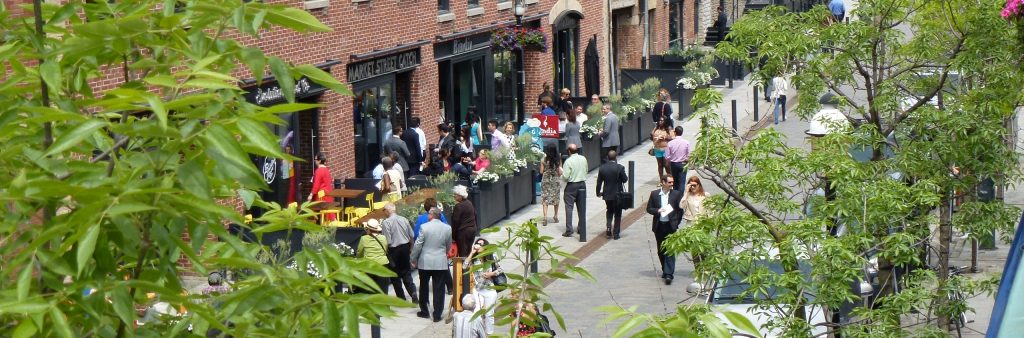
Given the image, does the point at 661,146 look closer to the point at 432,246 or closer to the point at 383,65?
the point at 383,65

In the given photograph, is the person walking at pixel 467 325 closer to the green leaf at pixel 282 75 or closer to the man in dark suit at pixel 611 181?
the man in dark suit at pixel 611 181

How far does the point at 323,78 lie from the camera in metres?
4.19

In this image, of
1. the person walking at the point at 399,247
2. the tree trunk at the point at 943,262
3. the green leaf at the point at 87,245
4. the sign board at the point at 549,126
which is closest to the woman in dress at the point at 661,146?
the sign board at the point at 549,126

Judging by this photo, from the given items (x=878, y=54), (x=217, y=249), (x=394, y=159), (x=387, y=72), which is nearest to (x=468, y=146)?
(x=387, y=72)

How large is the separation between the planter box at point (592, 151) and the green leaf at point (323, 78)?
91.6ft

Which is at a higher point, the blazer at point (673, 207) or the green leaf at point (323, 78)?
the green leaf at point (323, 78)

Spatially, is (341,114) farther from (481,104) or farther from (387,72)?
(481,104)

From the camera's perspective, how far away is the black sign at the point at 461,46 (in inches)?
1294

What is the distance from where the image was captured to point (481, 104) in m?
35.8

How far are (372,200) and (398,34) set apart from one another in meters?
5.96

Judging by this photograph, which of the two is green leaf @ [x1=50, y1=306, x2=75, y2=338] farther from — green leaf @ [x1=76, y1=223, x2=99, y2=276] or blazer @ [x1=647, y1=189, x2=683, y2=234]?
blazer @ [x1=647, y1=189, x2=683, y2=234]

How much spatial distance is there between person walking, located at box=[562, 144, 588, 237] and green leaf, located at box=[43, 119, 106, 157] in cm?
2169

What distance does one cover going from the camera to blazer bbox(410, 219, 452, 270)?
19312 mm

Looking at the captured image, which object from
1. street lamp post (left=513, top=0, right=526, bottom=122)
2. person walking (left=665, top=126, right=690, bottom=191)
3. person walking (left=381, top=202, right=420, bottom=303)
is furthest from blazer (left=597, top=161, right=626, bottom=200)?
street lamp post (left=513, top=0, right=526, bottom=122)
